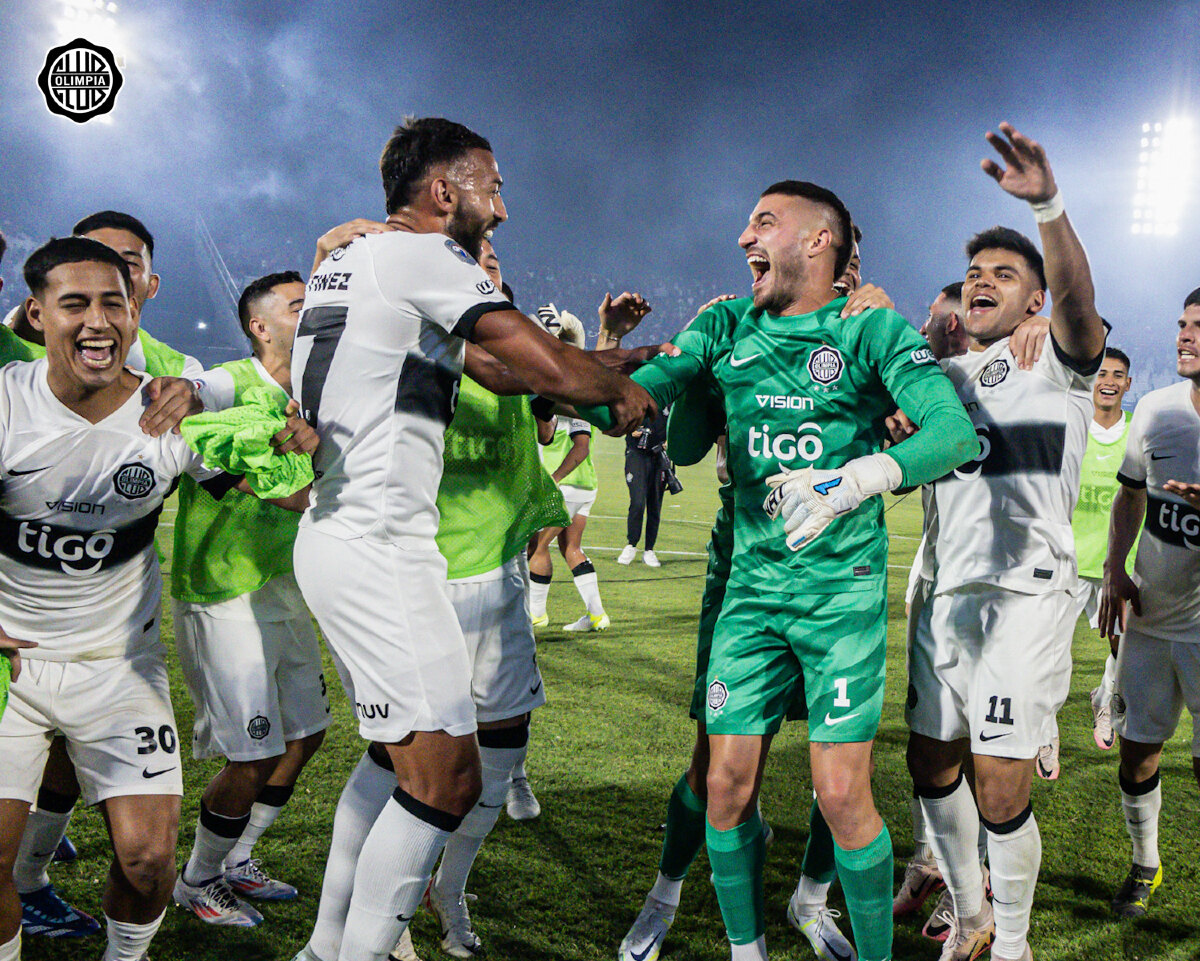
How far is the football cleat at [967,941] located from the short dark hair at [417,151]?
3121 mm

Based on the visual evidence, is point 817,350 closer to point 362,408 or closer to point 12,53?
point 362,408

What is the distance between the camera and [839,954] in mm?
3135

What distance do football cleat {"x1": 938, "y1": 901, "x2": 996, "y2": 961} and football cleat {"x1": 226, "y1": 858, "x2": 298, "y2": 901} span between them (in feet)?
8.03

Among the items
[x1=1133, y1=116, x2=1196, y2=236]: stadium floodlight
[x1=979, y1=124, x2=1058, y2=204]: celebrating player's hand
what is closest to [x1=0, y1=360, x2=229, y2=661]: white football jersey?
[x1=979, y1=124, x2=1058, y2=204]: celebrating player's hand

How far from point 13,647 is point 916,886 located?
3.32 metres

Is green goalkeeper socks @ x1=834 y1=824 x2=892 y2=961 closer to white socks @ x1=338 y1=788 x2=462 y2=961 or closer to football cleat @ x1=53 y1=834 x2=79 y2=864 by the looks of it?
white socks @ x1=338 y1=788 x2=462 y2=961

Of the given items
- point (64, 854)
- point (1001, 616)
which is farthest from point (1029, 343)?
point (64, 854)

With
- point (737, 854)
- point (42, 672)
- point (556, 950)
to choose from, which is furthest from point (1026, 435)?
point (42, 672)

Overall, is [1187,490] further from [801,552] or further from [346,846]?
[346,846]

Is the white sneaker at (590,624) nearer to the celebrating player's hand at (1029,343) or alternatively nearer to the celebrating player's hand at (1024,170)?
the celebrating player's hand at (1029,343)

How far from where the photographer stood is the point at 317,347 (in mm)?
2529

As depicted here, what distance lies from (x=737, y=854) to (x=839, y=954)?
729mm

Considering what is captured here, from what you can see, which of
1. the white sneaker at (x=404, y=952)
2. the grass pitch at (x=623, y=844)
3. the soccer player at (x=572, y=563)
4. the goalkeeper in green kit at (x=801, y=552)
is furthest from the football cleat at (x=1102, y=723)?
the white sneaker at (x=404, y=952)

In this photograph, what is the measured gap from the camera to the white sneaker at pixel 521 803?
430 cm
